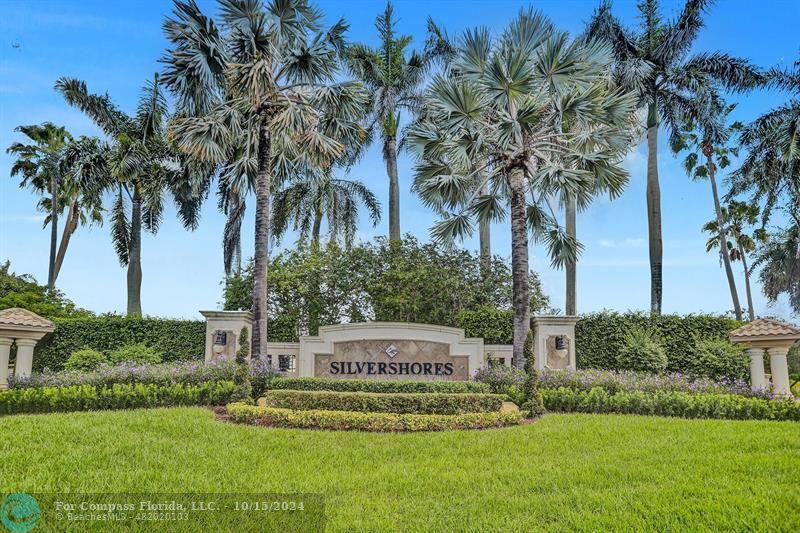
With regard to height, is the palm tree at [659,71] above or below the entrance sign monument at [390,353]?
above

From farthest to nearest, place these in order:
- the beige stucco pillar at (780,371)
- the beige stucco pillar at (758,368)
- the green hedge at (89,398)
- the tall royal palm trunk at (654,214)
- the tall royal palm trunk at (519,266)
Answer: the tall royal palm trunk at (654,214) < the tall royal palm trunk at (519,266) < the beige stucco pillar at (758,368) < the beige stucco pillar at (780,371) < the green hedge at (89,398)

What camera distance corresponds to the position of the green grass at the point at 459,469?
183 inches

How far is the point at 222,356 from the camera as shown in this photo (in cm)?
1482

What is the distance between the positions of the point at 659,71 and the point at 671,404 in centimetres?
1426

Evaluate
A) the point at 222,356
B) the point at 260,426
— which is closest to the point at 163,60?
the point at 222,356

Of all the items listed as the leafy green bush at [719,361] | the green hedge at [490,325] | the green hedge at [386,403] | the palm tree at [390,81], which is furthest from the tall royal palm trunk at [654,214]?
the green hedge at [386,403]

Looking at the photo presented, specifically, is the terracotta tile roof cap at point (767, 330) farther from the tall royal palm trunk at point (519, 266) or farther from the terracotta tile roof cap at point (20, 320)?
the terracotta tile roof cap at point (20, 320)

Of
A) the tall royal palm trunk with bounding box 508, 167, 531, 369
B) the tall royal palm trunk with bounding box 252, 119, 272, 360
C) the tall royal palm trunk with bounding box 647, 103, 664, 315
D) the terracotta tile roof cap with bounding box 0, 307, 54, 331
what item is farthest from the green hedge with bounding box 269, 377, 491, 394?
the tall royal palm trunk with bounding box 647, 103, 664, 315

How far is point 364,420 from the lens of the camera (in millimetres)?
8609

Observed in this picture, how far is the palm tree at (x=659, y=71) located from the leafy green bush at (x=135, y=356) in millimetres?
15908

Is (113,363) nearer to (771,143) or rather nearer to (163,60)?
(163,60)

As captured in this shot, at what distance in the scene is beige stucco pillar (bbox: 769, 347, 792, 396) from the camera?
1110cm

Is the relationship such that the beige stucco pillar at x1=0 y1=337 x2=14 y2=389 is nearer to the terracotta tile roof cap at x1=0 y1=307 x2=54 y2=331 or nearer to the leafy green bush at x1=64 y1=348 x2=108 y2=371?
the terracotta tile roof cap at x1=0 y1=307 x2=54 y2=331

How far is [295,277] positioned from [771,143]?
57.8ft
